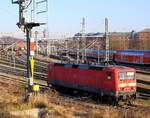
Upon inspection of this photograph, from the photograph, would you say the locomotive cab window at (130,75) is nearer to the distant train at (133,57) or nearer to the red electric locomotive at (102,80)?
the red electric locomotive at (102,80)

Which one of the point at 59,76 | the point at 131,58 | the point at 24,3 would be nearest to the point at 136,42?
the point at 131,58

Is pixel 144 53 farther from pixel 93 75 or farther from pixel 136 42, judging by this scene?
pixel 136 42

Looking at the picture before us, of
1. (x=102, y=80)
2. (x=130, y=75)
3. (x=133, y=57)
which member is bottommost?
(x=133, y=57)

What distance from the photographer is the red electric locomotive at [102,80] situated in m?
26.0

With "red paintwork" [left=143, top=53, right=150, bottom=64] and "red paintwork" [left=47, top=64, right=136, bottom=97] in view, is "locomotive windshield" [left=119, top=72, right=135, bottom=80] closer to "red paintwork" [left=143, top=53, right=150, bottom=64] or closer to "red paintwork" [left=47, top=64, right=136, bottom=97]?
"red paintwork" [left=47, top=64, right=136, bottom=97]

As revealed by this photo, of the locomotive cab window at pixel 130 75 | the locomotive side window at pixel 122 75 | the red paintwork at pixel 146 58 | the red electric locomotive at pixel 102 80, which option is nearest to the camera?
the red electric locomotive at pixel 102 80

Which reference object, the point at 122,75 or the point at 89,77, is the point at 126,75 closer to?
the point at 122,75

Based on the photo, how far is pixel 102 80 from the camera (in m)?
27.1

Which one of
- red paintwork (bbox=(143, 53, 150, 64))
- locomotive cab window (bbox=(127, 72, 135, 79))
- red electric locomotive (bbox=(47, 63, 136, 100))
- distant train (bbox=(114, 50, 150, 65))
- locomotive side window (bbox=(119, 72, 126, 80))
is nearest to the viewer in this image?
red electric locomotive (bbox=(47, 63, 136, 100))

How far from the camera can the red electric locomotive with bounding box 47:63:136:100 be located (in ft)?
85.4

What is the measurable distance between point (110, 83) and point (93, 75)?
90.0 inches

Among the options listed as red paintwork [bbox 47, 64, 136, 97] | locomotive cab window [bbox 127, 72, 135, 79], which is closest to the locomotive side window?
red paintwork [bbox 47, 64, 136, 97]

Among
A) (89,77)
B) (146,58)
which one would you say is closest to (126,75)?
(89,77)

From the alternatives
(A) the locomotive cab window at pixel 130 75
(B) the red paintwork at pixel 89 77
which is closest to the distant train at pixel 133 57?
(B) the red paintwork at pixel 89 77
